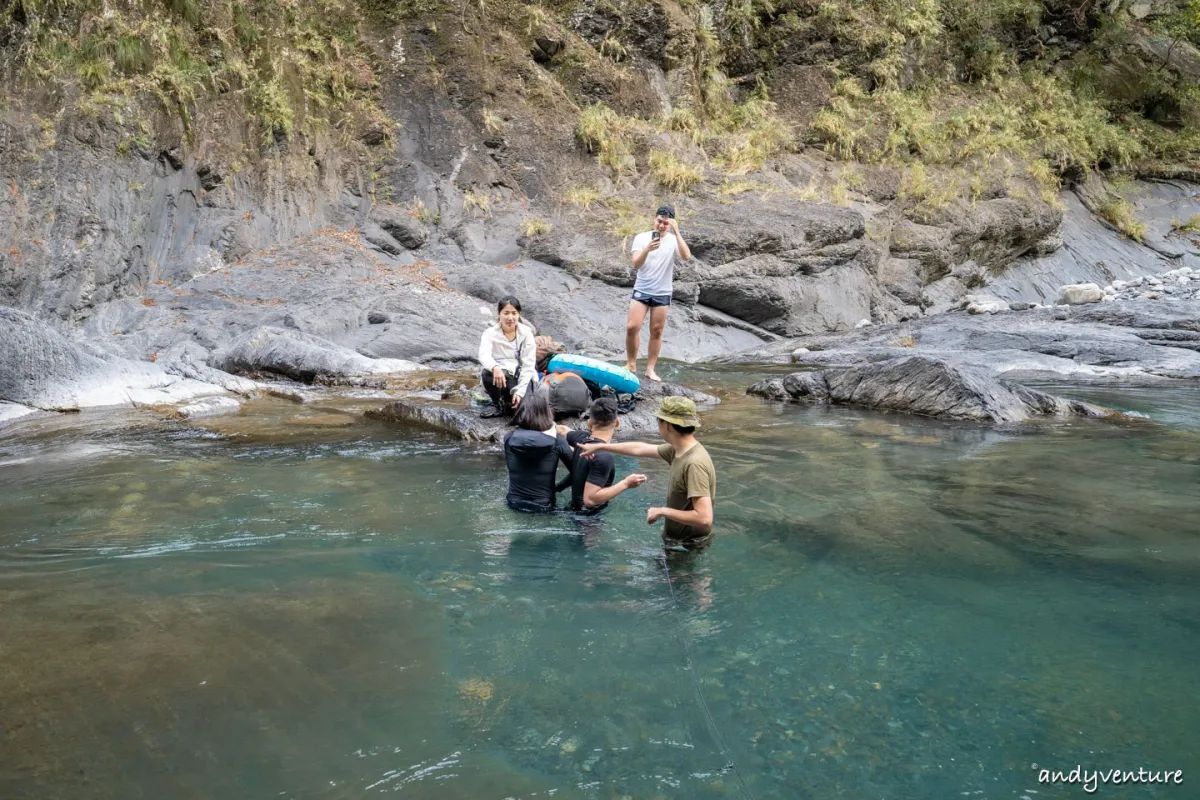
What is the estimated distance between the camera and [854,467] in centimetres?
→ 716

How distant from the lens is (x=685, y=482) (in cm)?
465

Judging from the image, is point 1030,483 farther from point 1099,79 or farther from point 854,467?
point 1099,79

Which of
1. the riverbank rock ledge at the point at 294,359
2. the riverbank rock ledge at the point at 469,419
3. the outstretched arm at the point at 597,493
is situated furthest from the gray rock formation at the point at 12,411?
the outstretched arm at the point at 597,493

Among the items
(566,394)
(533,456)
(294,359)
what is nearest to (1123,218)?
(566,394)

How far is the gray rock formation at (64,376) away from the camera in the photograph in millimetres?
8688

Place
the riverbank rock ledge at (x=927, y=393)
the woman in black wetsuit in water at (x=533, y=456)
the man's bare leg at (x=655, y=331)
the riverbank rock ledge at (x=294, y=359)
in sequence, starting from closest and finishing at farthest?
the woman in black wetsuit in water at (x=533, y=456), the riverbank rock ledge at (x=927, y=393), the man's bare leg at (x=655, y=331), the riverbank rock ledge at (x=294, y=359)

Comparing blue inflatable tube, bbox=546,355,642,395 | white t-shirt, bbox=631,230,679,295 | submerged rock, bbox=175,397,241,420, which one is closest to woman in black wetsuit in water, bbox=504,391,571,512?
blue inflatable tube, bbox=546,355,642,395

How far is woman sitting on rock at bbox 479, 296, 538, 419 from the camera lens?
769 centimetres

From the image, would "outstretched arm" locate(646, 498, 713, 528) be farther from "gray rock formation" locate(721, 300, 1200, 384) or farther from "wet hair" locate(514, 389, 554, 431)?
"gray rock formation" locate(721, 300, 1200, 384)

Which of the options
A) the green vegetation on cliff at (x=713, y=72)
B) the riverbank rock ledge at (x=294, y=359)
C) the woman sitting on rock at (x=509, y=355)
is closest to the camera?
the woman sitting on rock at (x=509, y=355)

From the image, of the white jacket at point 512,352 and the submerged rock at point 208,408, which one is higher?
the white jacket at point 512,352

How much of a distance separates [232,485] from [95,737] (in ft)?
11.4

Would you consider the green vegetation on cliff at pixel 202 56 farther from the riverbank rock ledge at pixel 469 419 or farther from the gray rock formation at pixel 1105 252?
the gray rock formation at pixel 1105 252

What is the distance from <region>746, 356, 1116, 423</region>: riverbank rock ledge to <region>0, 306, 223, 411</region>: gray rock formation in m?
7.36
